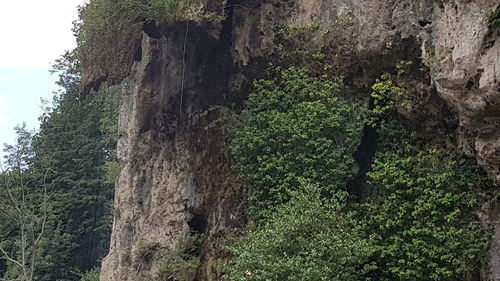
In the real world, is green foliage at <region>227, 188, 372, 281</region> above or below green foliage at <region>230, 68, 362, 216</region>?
below

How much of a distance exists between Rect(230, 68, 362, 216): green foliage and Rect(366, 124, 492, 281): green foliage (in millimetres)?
855

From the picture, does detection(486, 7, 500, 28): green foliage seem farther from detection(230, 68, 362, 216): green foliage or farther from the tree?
the tree

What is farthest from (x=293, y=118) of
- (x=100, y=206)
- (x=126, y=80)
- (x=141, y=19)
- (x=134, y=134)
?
(x=100, y=206)

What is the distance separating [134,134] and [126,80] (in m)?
2.38

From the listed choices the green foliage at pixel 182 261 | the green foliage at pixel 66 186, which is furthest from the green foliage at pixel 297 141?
the green foliage at pixel 66 186

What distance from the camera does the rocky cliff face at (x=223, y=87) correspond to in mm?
8438

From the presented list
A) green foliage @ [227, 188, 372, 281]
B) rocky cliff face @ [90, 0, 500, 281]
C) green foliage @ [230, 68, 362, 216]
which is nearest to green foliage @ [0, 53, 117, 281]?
rocky cliff face @ [90, 0, 500, 281]

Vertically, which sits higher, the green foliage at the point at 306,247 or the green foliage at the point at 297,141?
the green foliage at the point at 297,141

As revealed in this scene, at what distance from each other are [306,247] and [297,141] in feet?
8.21

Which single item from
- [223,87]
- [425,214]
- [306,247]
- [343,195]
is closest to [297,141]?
[343,195]

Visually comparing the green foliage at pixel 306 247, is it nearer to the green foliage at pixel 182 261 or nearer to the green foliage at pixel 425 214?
the green foliage at pixel 425 214

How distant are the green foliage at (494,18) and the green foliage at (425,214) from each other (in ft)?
8.52

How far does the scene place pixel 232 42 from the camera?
13.1 metres

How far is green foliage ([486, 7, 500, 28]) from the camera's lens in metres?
7.80
